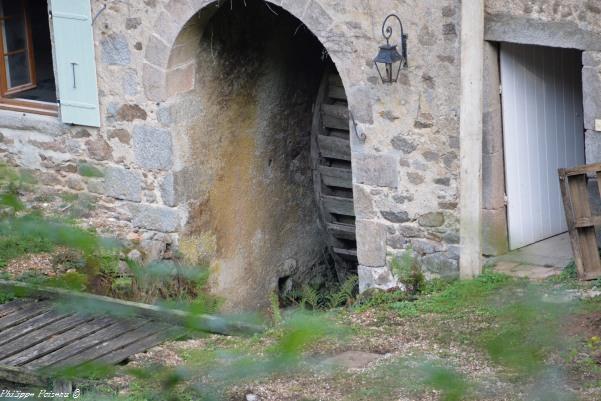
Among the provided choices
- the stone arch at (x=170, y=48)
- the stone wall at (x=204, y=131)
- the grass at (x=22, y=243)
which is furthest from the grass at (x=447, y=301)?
the grass at (x=22, y=243)

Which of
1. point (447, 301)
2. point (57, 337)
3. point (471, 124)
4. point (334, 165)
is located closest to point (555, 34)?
point (471, 124)

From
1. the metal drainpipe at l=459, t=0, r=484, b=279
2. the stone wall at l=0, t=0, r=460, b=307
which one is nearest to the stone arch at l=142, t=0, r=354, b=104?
the stone wall at l=0, t=0, r=460, b=307

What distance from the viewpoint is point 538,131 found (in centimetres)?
716

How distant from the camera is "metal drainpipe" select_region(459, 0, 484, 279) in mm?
6551

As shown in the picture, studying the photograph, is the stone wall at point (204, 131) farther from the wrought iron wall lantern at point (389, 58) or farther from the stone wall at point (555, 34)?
the stone wall at point (555, 34)

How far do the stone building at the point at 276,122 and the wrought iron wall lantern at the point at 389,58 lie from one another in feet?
0.16

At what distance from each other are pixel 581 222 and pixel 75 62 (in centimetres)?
389

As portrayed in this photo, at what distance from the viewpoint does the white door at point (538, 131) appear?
695 cm

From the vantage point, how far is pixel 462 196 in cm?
679

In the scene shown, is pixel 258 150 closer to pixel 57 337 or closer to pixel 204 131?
pixel 204 131

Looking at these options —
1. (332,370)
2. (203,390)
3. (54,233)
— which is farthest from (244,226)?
(54,233)

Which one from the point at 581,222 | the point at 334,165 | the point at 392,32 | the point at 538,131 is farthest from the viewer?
the point at 334,165

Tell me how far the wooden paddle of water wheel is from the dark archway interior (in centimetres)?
22

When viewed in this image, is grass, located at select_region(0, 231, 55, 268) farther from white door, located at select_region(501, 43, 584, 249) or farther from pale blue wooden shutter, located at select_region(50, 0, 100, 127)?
white door, located at select_region(501, 43, 584, 249)
